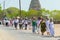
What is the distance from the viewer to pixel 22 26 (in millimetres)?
44625

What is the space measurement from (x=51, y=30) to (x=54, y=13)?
133 metres

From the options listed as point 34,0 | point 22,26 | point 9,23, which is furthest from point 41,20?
point 34,0

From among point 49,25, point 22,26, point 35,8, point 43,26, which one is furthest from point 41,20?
point 35,8

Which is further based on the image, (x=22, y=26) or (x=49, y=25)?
(x=22, y=26)

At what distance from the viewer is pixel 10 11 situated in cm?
17712

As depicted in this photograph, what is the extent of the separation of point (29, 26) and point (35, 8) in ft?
391

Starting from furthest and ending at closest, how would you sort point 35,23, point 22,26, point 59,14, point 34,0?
point 34,0, point 59,14, point 22,26, point 35,23

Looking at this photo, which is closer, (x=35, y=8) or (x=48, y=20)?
(x=48, y=20)

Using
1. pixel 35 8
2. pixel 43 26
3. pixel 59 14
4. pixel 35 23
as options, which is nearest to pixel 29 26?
pixel 35 23

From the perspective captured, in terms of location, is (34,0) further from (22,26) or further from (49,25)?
(49,25)

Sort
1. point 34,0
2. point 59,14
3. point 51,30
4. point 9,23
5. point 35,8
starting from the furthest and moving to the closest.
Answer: point 34,0 → point 35,8 → point 59,14 → point 9,23 → point 51,30

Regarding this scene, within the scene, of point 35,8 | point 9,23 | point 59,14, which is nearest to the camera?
point 9,23

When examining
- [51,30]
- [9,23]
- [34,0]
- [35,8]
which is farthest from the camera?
[34,0]

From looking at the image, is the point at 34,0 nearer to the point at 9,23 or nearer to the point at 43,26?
the point at 9,23
